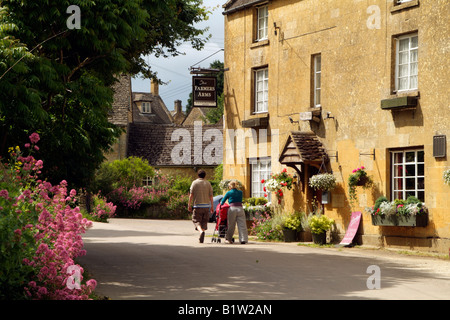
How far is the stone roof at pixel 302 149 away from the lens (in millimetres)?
20844

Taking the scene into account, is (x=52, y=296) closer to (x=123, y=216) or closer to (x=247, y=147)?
(x=247, y=147)

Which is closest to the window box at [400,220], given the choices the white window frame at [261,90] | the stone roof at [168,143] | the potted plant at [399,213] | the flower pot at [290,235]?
the potted plant at [399,213]

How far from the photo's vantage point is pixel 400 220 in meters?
18.1

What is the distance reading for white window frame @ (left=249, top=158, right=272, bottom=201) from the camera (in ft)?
78.3

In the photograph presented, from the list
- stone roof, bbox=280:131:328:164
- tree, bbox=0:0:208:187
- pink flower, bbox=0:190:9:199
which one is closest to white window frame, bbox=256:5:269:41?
stone roof, bbox=280:131:328:164

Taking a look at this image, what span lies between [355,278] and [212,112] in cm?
5431

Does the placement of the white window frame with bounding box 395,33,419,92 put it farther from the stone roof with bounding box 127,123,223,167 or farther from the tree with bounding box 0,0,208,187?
the stone roof with bounding box 127,123,223,167

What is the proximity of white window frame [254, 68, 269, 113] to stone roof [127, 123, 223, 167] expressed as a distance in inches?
958

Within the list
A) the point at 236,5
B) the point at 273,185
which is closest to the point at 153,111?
the point at 236,5

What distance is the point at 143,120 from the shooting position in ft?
241

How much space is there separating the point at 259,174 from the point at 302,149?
3.56m

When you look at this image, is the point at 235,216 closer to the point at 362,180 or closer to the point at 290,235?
the point at 290,235

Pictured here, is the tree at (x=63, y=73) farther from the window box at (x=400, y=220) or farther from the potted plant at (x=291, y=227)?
the potted plant at (x=291, y=227)

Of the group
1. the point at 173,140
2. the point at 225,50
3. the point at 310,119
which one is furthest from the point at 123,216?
the point at 310,119
